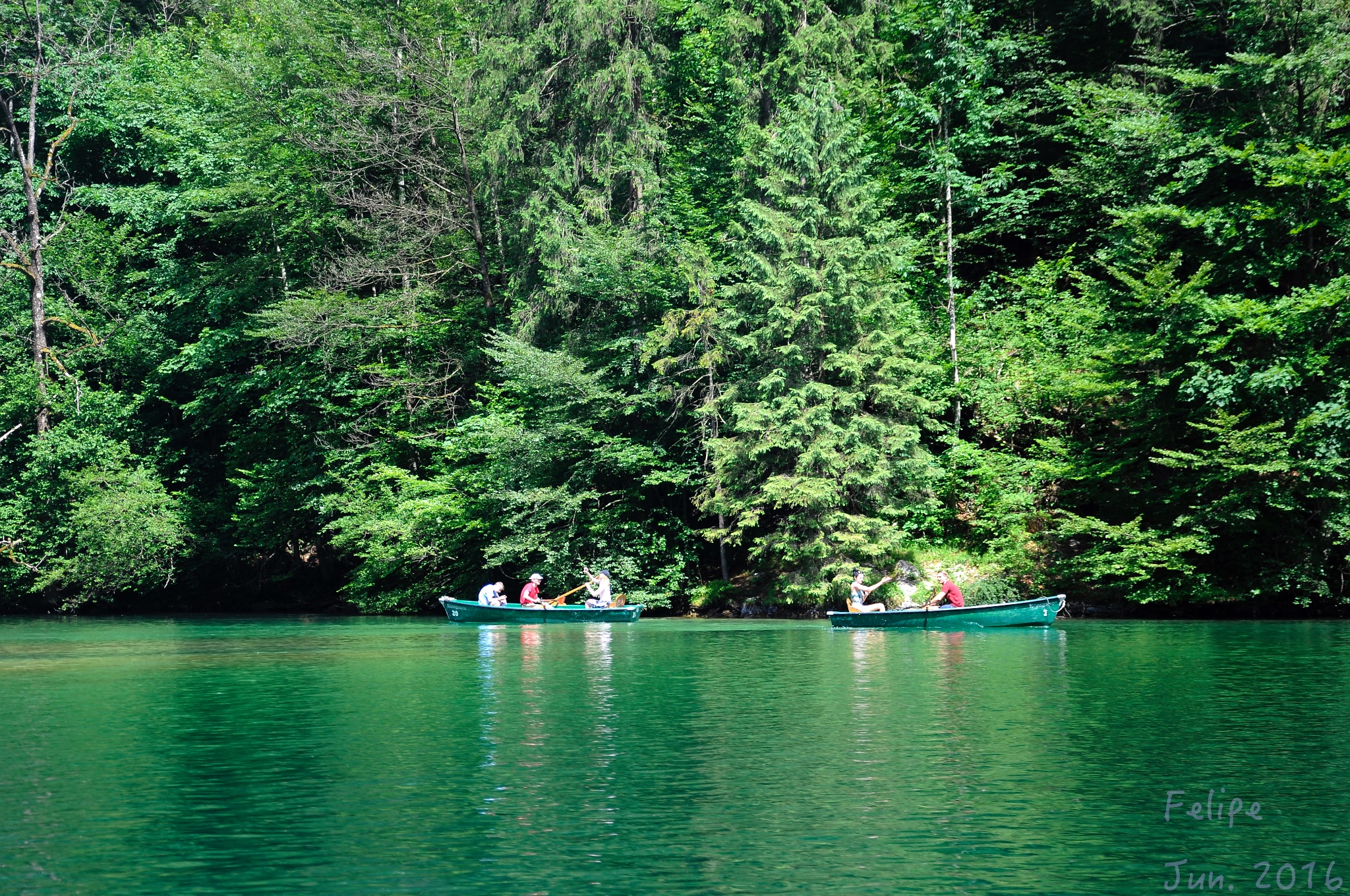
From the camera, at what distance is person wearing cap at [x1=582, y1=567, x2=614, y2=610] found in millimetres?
30766

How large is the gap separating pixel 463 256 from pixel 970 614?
21608 mm

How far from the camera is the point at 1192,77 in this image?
92.2 ft

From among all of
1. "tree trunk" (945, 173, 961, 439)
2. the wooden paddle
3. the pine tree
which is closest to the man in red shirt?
the pine tree

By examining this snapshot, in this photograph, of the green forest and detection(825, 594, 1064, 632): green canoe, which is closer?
detection(825, 594, 1064, 632): green canoe

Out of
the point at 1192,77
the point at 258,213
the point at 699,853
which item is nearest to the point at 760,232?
the point at 1192,77

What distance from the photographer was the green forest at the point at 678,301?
26891 millimetres

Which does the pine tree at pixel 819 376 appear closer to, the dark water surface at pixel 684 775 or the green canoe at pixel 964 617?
the green canoe at pixel 964 617

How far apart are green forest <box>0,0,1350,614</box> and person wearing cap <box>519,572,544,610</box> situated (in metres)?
1.47

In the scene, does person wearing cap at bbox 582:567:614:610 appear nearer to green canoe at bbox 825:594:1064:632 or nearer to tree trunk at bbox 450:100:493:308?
green canoe at bbox 825:594:1064:632

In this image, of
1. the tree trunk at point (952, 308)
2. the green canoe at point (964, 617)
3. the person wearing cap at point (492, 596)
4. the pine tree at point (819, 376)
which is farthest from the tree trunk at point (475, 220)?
the green canoe at point (964, 617)

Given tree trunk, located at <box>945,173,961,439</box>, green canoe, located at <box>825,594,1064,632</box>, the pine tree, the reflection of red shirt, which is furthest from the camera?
tree trunk, located at <box>945,173,961,439</box>

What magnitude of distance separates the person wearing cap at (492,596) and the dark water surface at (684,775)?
10788 mm

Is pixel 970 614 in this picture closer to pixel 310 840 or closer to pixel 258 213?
pixel 310 840

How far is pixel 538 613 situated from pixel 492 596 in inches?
51.8
